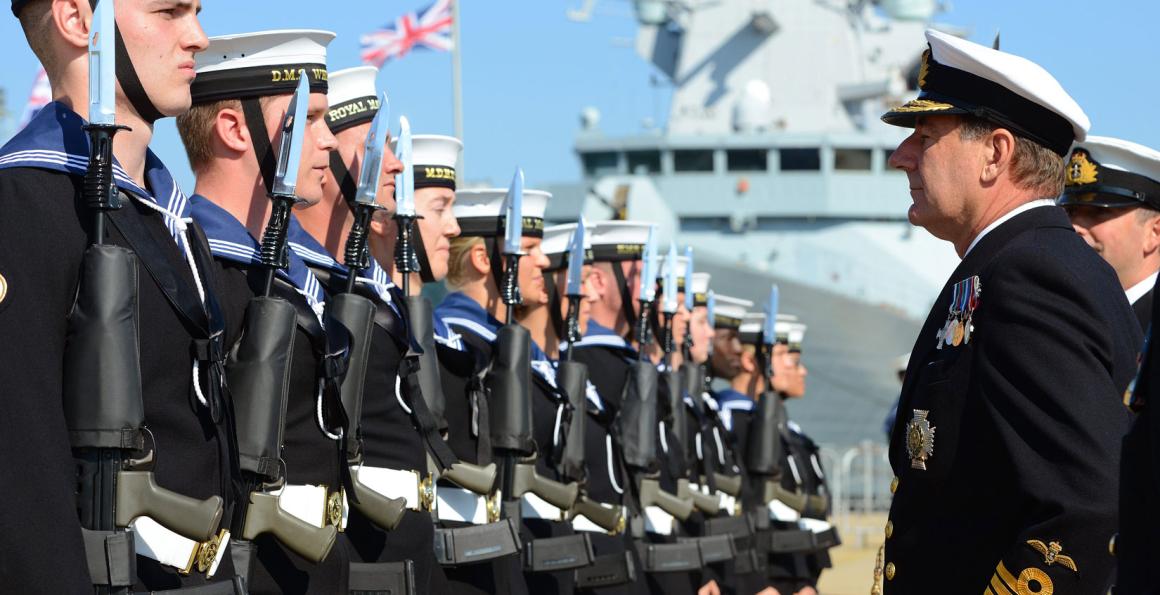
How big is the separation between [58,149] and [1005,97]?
1.73 m

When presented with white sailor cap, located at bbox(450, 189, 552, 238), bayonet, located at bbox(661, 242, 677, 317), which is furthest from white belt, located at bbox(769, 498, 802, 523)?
white sailor cap, located at bbox(450, 189, 552, 238)

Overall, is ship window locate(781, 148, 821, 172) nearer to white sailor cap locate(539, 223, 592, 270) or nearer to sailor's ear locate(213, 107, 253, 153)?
white sailor cap locate(539, 223, 592, 270)

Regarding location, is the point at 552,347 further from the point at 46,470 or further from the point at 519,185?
the point at 46,470

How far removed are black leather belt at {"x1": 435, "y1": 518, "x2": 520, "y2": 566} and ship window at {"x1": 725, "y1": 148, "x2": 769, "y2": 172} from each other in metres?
21.1

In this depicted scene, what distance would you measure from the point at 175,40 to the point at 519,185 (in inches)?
86.7

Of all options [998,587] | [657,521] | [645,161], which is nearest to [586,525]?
[657,521]

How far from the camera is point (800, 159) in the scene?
25359 mm

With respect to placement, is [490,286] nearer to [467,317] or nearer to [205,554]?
[467,317]

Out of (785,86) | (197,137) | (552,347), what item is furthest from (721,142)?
(197,137)

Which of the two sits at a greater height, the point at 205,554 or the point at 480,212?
the point at 480,212

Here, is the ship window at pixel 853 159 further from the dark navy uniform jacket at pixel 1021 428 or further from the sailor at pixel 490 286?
the dark navy uniform jacket at pixel 1021 428

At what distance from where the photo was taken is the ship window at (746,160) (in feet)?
83.1

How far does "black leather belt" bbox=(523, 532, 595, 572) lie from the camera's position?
17.0 feet

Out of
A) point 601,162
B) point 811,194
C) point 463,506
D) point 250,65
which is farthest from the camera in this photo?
point 601,162
